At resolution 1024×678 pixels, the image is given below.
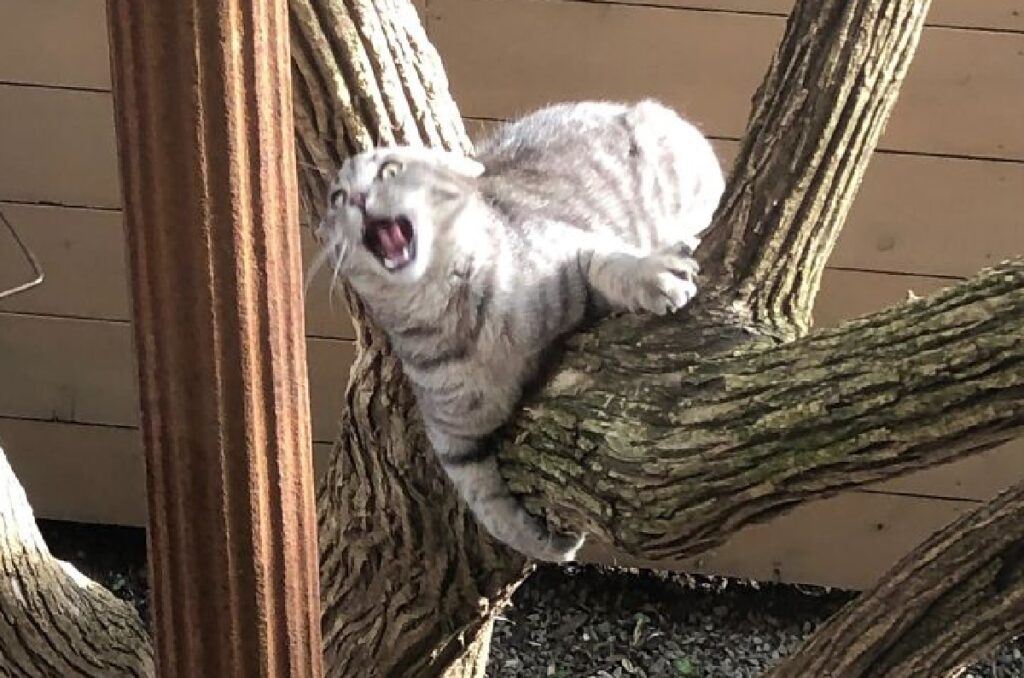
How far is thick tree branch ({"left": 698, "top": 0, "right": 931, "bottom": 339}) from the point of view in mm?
893

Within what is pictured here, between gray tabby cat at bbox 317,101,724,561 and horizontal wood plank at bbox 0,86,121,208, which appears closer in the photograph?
gray tabby cat at bbox 317,101,724,561

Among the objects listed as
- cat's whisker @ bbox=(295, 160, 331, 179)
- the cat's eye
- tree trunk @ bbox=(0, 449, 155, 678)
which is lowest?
tree trunk @ bbox=(0, 449, 155, 678)

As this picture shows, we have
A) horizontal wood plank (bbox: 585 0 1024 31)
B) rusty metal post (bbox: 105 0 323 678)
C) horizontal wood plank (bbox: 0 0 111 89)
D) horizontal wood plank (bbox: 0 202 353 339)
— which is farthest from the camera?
horizontal wood plank (bbox: 0 202 353 339)

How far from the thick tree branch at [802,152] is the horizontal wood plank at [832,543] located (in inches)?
43.2

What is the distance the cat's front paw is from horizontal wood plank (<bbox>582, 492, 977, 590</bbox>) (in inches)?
41.5

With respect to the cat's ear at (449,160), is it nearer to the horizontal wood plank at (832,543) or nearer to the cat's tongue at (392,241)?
the cat's tongue at (392,241)

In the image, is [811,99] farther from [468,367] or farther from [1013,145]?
[1013,145]

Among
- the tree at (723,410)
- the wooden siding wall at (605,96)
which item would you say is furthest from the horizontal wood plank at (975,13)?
the tree at (723,410)

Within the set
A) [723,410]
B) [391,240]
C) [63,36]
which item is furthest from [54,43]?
[723,410]

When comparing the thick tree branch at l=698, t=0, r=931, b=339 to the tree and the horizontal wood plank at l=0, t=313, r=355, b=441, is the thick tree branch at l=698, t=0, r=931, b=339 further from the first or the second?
the horizontal wood plank at l=0, t=313, r=355, b=441

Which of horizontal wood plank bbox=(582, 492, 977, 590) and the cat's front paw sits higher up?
the cat's front paw

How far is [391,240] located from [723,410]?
0.38 m

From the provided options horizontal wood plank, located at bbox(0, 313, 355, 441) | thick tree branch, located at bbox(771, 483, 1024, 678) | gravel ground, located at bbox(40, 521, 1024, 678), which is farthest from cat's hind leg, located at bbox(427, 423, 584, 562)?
horizontal wood plank, located at bbox(0, 313, 355, 441)

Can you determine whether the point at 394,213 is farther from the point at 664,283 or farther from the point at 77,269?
the point at 77,269
